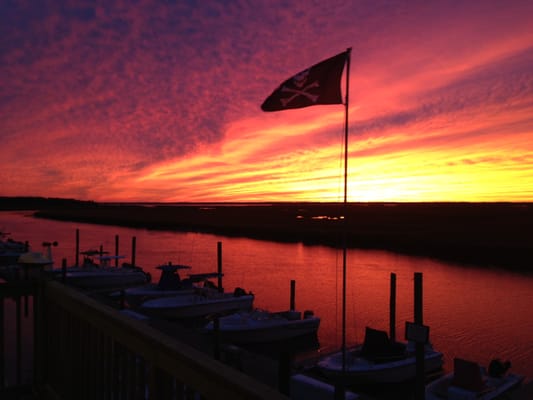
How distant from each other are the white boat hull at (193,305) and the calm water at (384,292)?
4737 mm

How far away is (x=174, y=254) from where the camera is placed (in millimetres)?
61062

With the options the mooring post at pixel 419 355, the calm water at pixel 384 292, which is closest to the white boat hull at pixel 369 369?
the mooring post at pixel 419 355

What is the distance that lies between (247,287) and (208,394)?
35.9 metres

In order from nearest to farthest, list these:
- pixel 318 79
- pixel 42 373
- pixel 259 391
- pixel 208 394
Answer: pixel 259 391 → pixel 208 394 → pixel 42 373 → pixel 318 79

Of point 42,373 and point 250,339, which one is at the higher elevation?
point 42,373

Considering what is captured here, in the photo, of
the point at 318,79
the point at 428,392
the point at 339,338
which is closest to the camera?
the point at 318,79

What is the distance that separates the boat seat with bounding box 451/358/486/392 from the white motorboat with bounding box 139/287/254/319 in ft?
50.6

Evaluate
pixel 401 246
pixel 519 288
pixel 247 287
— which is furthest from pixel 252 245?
pixel 519 288

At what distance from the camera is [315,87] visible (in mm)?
10836

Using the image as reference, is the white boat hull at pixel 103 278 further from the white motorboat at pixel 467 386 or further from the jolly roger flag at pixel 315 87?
the jolly roger flag at pixel 315 87

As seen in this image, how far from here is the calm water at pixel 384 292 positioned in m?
24.0

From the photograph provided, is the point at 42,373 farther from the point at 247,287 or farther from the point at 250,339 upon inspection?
the point at 247,287

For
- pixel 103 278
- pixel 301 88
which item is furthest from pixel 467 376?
pixel 103 278

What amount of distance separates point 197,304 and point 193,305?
0.27 metres
